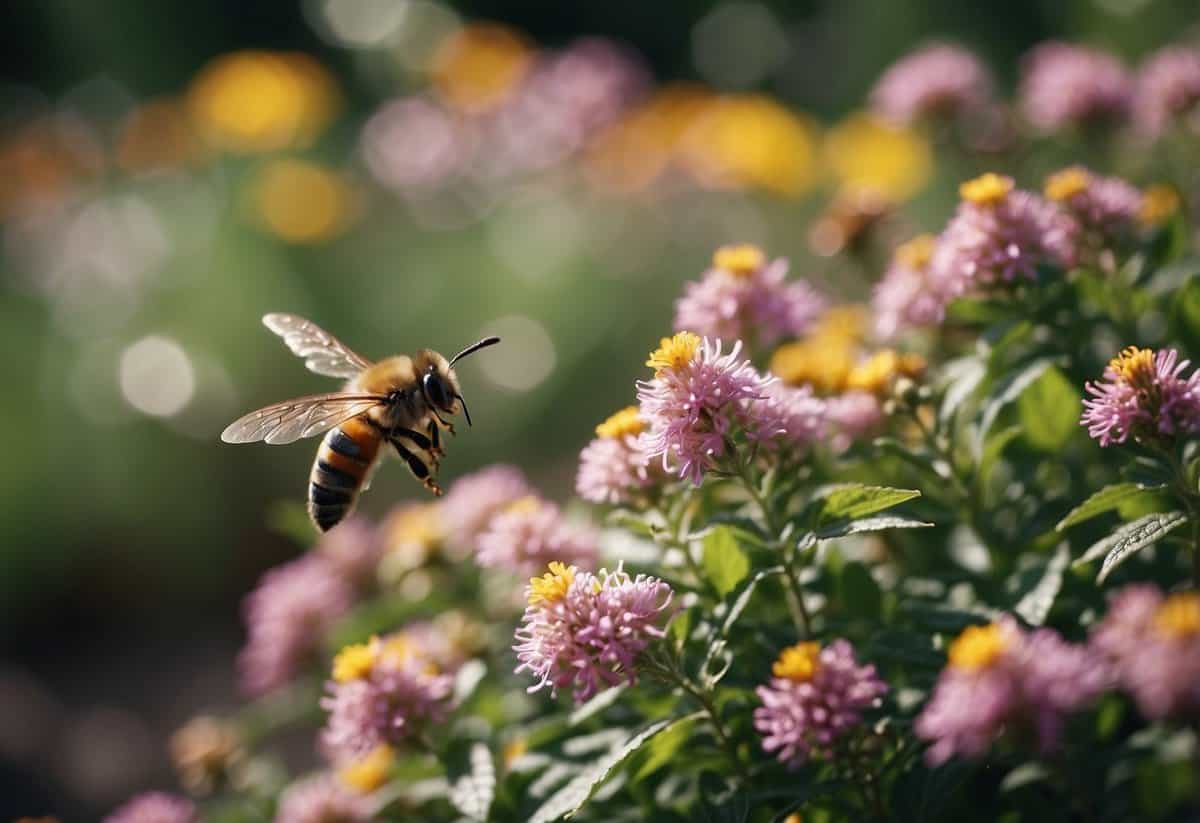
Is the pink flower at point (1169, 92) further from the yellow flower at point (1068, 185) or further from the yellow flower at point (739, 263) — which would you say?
the yellow flower at point (739, 263)

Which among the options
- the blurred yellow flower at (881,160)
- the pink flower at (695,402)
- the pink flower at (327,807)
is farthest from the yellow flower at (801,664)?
the blurred yellow flower at (881,160)

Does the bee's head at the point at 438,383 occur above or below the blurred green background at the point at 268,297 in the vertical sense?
below

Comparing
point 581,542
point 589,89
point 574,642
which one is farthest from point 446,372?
point 589,89

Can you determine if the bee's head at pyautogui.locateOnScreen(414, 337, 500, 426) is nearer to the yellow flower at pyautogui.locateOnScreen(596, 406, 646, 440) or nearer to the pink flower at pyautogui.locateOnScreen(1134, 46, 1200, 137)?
the yellow flower at pyautogui.locateOnScreen(596, 406, 646, 440)

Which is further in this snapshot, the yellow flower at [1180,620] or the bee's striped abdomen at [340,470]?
the bee's striped abdomen at [340,470]

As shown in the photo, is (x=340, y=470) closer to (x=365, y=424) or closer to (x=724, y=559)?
(x=365, y=424)

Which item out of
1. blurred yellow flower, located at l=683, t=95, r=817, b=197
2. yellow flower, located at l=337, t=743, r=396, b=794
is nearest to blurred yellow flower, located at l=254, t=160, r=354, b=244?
blurred yellow flower, located at l=683, t=95, r=817, b=197

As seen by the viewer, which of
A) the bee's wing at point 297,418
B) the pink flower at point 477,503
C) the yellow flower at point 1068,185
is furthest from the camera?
the pink flower at point 477,503

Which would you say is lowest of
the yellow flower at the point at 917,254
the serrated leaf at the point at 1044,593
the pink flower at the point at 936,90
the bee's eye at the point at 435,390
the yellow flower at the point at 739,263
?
the serrated leaf at the point at 1044,593
